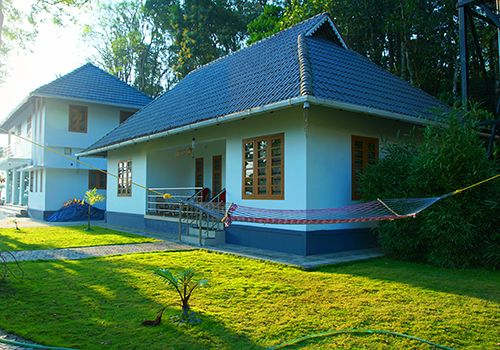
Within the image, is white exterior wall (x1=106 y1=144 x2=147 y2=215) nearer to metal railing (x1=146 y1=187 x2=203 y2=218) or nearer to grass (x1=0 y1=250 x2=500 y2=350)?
metal railing (x1=146 y1=187 x2=203 y2=218)

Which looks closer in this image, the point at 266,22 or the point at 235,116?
the point at 235,116

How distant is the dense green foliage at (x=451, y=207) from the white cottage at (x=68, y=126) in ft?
55.9

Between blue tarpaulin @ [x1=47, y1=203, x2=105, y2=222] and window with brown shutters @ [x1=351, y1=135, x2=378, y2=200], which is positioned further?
blue tarpaulin @ [x1=47, y1=203, x2=105, y2=222]

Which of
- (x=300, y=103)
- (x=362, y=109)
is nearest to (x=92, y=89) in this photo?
(x=300, y=103)

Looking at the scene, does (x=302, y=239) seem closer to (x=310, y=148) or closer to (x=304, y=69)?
(x=310, y=148)

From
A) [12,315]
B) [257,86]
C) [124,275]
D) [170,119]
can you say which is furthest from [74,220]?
[12,315]

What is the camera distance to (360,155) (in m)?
10.2

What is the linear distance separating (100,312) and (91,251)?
5.02m

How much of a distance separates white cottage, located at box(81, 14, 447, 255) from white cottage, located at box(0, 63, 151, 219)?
7.66 meters

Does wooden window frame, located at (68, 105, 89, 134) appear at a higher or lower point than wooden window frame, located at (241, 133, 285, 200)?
higher

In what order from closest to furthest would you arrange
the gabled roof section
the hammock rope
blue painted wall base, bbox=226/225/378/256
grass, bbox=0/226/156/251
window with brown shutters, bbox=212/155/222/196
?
the hammock rope, blue painted wall base, bbox=226/225/378/256, grass, bbox=0/226/156/251, window with brown shutters, bbox=212/155/222/196, the gabled roof section

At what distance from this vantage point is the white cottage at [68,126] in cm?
2044

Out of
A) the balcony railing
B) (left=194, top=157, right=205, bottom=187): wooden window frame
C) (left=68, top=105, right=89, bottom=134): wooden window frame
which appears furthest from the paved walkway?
the balcony railing

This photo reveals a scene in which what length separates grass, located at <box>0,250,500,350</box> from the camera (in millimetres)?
3920
